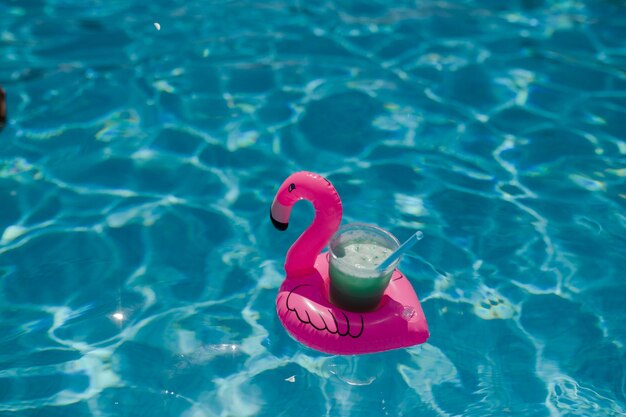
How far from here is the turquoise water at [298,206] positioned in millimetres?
3566

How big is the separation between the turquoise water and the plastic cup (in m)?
0.42

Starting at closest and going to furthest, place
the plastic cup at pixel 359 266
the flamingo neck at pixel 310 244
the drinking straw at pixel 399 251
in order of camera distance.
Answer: the drinking straw at pixel 399 251 → the plastic cup at pixel 359 266 → the flamingo neck at pixel 310 244

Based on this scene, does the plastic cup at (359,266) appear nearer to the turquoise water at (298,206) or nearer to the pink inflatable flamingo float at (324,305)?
the pink inflatable flamingo float at (324,305)

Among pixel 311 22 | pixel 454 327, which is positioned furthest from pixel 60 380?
pixel 311 22

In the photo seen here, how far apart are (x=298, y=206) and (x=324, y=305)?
1.23m

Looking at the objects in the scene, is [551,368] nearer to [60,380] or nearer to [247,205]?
[247,205]

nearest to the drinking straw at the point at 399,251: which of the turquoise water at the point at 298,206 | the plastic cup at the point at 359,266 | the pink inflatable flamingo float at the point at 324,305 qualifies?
the plastic cup at the point at 359,266

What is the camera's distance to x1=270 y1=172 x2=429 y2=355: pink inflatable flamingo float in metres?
3.41

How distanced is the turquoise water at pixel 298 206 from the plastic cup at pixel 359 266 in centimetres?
42

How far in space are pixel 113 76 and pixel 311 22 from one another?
1.95m

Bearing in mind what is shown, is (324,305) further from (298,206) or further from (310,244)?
(298,206)

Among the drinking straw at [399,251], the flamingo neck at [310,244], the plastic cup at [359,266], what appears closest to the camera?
the drinking straw at [399,251]

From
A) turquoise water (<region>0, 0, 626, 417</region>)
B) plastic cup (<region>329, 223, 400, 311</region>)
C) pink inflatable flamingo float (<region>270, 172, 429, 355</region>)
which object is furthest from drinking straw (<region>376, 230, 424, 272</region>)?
turquoise water (<region>0, 0, 626, 417</region>)

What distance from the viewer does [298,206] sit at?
182 inches
